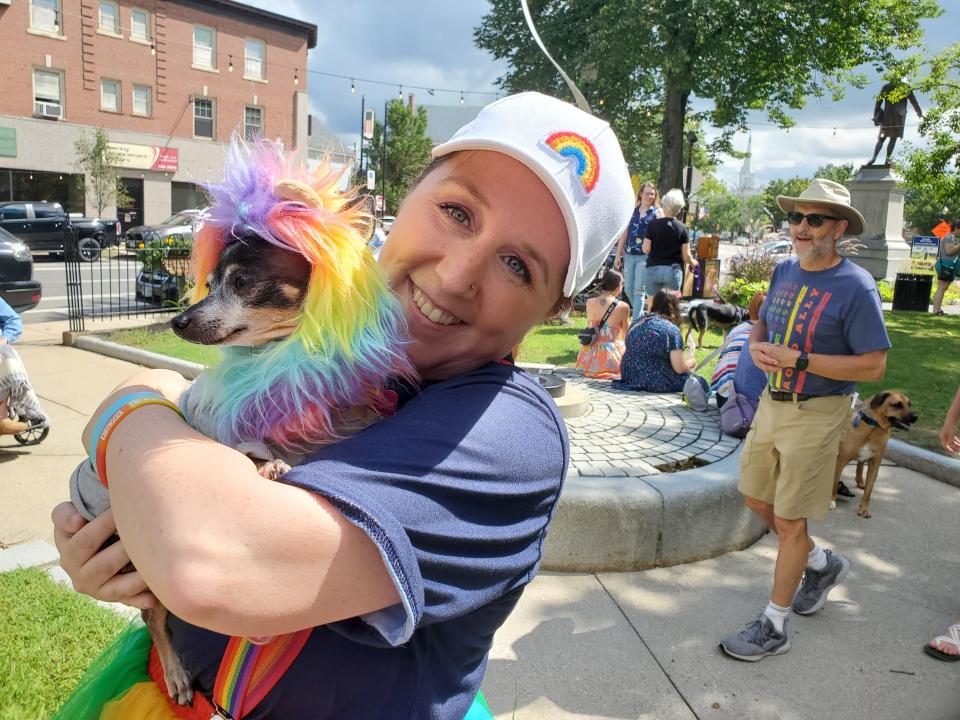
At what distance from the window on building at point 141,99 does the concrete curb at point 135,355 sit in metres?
28.5

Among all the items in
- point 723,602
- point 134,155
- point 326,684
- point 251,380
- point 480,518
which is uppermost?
point 134,155

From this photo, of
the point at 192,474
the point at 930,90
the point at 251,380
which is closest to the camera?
the point at 192,474

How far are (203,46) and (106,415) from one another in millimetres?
40861

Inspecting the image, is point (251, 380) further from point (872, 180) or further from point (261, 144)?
point (872, 180)

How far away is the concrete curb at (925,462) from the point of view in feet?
20.1

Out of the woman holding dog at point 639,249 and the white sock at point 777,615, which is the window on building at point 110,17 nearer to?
the woman holding dog at point 639,249

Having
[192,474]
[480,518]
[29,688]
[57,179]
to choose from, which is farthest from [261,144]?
[57,179]

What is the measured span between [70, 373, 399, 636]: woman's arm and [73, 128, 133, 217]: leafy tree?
3453cm

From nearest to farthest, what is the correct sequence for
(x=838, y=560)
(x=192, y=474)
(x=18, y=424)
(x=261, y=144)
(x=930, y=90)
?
(x=192, y=474), (x=261, y=144), (x=838, y=560), (x=18, y=424), (x=930, y=90)

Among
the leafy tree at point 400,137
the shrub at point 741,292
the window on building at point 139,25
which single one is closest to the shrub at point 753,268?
the shrub at point 741,292

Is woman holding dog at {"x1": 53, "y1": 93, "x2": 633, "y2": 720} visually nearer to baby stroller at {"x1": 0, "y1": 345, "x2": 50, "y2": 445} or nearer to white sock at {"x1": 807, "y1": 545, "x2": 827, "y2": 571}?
white sock at {"x1": 807, "y1": 545, "x2": 827, "y2": 571}

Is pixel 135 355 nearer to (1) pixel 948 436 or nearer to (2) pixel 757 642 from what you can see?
(2) pixel 757 642

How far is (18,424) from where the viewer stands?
5844 mm

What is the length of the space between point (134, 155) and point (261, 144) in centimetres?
3776
